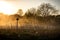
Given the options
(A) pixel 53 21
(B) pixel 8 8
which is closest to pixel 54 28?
(A) pixel 53 21

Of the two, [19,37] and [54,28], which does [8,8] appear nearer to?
[19,37]

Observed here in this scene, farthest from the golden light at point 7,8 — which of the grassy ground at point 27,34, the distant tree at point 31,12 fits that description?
the grassy ground at point 27,34

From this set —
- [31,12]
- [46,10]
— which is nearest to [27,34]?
[31,12]

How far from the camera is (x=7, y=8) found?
3.88m

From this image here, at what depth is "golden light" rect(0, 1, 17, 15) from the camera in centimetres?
386

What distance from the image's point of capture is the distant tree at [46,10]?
3.82 m

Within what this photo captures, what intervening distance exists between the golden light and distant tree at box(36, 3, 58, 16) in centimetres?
49

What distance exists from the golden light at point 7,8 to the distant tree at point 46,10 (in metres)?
0.49

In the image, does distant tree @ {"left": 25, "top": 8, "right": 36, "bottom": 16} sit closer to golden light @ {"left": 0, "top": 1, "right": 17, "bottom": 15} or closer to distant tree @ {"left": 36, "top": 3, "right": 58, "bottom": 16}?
distant tree @ {"left": 36, "top": 3, "right": 58, "bottom": 16}

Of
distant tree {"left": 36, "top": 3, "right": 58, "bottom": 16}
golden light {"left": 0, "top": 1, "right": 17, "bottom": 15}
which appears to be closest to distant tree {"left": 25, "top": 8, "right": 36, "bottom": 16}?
distant tree {"left": 36, "top": 3, "right": 58, "bottom": 16}

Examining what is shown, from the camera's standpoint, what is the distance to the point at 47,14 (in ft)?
12.6

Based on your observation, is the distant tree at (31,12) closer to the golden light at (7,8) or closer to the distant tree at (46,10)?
the distant tree at (46,10)

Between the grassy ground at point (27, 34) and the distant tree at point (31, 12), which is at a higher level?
the distant tree at point (31, 12)

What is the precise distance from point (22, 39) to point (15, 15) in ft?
1.60
